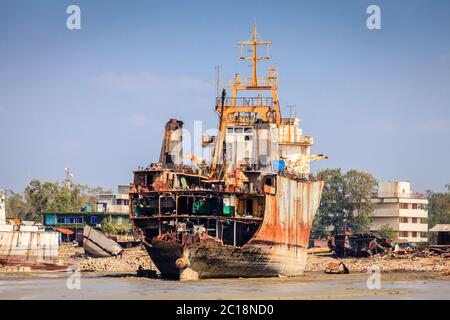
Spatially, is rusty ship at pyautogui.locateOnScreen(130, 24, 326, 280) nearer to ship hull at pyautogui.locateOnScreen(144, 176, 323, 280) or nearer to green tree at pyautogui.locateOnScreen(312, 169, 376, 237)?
ship hull at pyautogui.locateOnScreen(144, 176, 323, 280)

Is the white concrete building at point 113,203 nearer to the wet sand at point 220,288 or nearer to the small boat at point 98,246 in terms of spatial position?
the small boat at point 98,246

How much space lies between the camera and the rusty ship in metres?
65.9

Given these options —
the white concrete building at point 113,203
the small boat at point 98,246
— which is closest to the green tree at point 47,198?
the white concrete building at point 113,203

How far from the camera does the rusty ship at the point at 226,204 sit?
2594 inches

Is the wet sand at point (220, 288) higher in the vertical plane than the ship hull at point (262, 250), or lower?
lower

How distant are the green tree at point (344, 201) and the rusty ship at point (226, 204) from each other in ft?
200

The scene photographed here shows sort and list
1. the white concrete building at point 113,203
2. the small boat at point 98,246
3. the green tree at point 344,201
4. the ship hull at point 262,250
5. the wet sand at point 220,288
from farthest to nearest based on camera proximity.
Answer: the green tree at point 344,201 → the white concrete building at point 113,203 → the small boat at point 98,246 → the ship hull at point 262,250 → the wet sand at point 220,288

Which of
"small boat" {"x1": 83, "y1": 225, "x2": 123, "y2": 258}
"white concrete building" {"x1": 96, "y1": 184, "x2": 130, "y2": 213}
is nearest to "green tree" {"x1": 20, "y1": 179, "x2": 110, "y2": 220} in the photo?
"white concrete building" {"x1": 96, "y1": 184, "x2": 130, "y2": 213}

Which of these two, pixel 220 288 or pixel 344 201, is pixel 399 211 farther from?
pixel 220 288

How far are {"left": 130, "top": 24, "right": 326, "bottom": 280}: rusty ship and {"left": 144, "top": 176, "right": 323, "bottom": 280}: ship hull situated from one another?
0.24 ft
